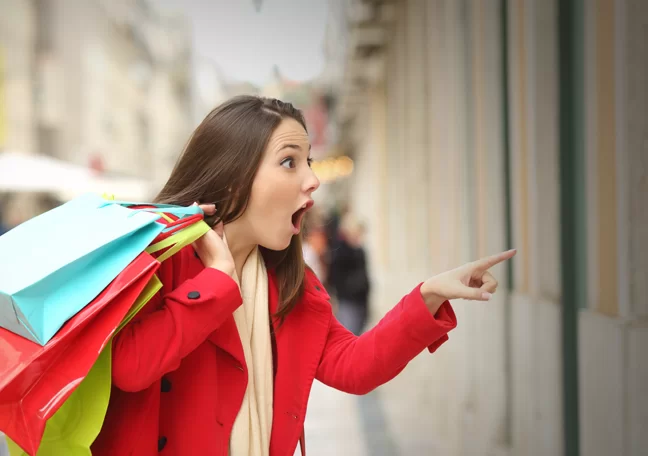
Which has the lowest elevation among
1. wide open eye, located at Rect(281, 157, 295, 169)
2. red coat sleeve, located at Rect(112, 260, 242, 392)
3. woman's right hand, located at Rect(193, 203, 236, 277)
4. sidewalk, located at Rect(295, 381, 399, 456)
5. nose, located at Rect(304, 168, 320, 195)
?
sidewalk, located at Rect(295, 381, 399, 456)

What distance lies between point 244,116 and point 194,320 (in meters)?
0.64

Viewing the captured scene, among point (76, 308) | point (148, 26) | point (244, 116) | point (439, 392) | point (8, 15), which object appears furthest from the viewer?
point (148, 26)

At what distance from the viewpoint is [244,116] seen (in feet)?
6.04

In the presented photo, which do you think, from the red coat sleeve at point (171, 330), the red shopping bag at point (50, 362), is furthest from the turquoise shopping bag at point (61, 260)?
the red coat sleeve at point (171, 330)

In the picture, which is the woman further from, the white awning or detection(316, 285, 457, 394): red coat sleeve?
the white awning

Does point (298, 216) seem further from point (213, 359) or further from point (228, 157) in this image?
point (213, 359)

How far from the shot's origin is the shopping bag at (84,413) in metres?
Result: 1.44

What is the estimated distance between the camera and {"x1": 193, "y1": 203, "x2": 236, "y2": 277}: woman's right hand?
5.31 ft

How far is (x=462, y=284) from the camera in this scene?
64.7 inches

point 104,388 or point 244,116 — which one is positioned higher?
point 244,116

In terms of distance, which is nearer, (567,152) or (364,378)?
(364,378)

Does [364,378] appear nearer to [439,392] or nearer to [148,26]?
[439,392]

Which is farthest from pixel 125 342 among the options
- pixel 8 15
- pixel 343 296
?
pixel 8 15

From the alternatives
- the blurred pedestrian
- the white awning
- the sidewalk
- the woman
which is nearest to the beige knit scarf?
the woman
